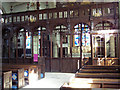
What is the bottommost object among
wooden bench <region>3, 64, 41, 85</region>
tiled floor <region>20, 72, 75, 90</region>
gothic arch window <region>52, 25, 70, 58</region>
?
tiled floor <region>20, 72, 75, 90</region>

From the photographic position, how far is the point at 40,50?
30.1 feet

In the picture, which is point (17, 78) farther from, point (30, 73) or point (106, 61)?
point (106, 61)

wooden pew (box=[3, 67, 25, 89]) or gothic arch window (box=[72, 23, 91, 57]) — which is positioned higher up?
A: gothic arch window (box=[72, 23, 91, 57])

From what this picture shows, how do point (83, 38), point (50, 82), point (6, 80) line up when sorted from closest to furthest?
point (6, 80), point (50, 82), point (83, 38)

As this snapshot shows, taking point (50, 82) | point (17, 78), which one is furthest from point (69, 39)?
point (17, 78)

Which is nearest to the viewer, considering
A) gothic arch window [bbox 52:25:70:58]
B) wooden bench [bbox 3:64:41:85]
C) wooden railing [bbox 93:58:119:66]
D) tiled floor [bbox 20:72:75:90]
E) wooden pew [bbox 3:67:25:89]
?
wooden pew [bbox 3:67:25:89]

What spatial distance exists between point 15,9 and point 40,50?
6.65 meters

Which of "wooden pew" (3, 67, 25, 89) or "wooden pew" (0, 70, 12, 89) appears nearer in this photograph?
"wooden pew" (0, 70, 12, 89)

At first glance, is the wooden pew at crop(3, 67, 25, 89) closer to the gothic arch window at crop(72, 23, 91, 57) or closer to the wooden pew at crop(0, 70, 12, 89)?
the wooden pew at crop(0, 70, 12, 89)

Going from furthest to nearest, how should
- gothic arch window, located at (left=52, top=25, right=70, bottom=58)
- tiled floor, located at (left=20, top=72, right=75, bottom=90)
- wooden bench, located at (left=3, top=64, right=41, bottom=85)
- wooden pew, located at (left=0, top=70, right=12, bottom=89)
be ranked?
1. gothic arch window, located at (left=52, top=25, right=70, bottom=58)
2. wooden bench, located at (left=3, top=64, right=41, bottom=85)
3. tiled floor, located at (left=20, top=72, right=75, bottom=90)
4. wooden pew, located at (left=0, top=70, right=12, bottom=89)

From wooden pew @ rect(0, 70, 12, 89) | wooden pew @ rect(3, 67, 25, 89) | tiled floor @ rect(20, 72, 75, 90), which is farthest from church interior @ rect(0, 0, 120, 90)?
wooden pew @ rect(0, 70, 12, 89)

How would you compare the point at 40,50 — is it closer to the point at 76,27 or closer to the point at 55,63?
the point at 55,63

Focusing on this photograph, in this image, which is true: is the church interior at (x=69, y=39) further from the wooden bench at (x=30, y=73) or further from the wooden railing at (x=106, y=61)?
the wooden bench at (x=30, y=73)

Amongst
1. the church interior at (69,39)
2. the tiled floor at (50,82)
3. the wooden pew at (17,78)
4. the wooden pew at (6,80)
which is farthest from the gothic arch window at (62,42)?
the wooden pew at (6,80)
